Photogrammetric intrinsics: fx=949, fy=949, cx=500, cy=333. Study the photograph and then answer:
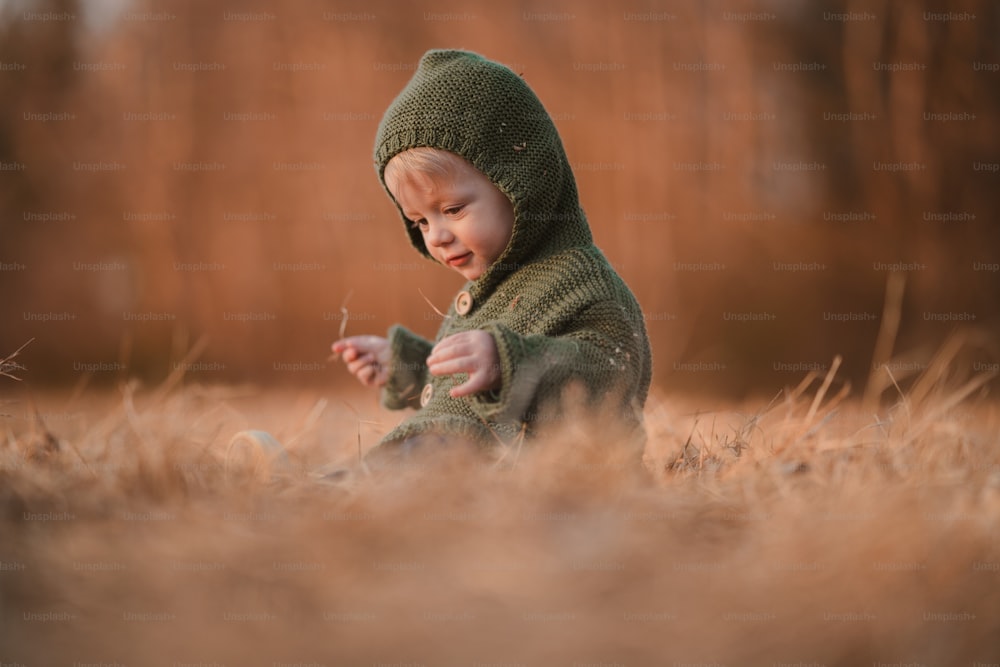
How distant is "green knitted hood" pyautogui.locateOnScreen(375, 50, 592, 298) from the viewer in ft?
6.14

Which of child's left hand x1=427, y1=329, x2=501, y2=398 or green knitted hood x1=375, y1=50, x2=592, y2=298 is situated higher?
green knitted hood x1=375, y1=50, x2=592, y2=298

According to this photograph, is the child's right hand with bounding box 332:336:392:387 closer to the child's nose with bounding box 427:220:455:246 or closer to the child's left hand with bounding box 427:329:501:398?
the child's nose with bounding box 427:220:455:246

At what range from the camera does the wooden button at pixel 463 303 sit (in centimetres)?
203

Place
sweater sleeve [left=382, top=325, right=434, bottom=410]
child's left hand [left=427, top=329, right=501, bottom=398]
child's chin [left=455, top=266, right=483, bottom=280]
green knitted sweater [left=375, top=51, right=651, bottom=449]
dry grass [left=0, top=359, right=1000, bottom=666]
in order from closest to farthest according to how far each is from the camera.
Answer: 1. dry grass [left=0, top=359, right=1000, bottom=666]
2. child's left hand [left=427, top=329, right=501, bottom=398]
3. green knitted sweater [left=375, top=51, right=651, bottom=449]
4. child's chin [left=455, top=266, right=483, bottom=280]
5. sweater sleeve [left=382, top=325, right=434, bottom=410]

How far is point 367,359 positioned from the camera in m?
2.30

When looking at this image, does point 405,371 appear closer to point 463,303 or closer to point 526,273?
point 463,303

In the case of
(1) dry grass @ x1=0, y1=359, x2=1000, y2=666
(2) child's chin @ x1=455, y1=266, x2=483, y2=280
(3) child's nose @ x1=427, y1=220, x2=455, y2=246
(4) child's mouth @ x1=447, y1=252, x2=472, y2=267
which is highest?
(3) child's nose @ x1=427, y1=220, x2=455, y2=246

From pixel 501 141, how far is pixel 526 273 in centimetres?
27

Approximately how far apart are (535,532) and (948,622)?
1.61 feet

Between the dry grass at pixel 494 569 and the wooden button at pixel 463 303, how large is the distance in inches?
24.3

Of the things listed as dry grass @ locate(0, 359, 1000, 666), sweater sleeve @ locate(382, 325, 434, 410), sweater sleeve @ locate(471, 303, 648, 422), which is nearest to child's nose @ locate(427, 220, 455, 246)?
sweater sleeve @ locate(471, 303, 648, 422)

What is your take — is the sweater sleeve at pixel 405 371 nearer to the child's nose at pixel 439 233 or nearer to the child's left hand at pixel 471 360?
the child's nose at pixel 439 233

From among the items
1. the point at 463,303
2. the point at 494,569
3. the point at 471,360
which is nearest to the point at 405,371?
the point at 463,303

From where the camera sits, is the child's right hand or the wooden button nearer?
the wooden button
